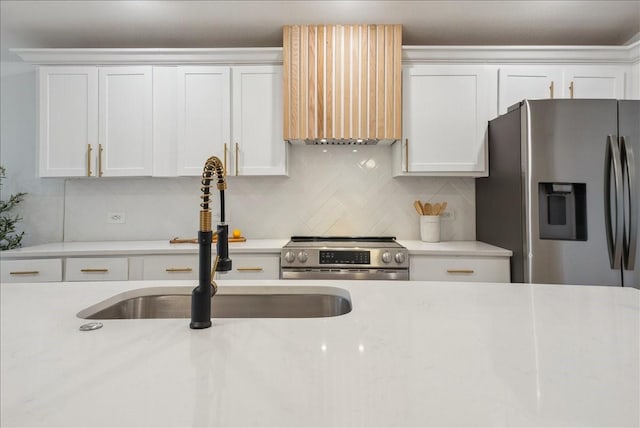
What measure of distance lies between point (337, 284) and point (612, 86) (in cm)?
281

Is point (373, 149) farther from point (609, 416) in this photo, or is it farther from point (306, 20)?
point (609, 416)

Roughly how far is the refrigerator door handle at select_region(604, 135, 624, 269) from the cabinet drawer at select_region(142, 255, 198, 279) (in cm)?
266

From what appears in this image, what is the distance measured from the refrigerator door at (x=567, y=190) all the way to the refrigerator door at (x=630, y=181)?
5cm

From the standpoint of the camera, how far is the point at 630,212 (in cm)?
221

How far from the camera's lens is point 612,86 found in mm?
2736

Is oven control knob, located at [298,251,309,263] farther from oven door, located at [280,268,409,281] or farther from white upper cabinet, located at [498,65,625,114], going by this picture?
white upper cabinet, located at [498,65,625,114]

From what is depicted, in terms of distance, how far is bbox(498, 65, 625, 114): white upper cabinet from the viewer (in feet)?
8.98

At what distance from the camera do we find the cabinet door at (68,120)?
2803 mm

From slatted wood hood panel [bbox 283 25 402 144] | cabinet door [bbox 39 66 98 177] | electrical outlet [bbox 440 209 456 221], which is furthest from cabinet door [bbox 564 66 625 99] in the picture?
cabinet door [bbox 39 66 98 177]

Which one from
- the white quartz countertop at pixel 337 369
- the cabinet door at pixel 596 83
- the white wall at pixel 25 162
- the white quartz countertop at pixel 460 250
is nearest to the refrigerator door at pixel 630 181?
the cabinet door at pixel 596 83

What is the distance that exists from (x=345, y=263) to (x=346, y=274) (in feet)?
0.24

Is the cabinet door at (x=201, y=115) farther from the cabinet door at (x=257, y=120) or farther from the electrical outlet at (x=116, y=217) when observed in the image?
the electrical outlet at (x=116, y=217)

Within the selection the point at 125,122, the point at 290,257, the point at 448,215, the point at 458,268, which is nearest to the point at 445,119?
the point at 448,215

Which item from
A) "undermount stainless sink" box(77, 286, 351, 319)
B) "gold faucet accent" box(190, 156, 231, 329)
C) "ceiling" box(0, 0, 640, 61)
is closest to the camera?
"gold faucet accent" box(190, 156, 231, 329)
